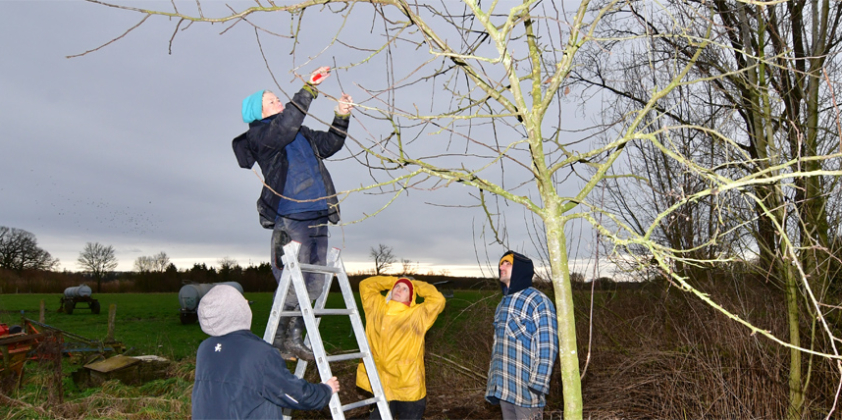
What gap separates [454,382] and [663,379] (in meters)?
3.03

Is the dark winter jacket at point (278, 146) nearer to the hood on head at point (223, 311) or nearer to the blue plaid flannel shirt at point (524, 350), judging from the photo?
the hood on head at point (223, 311)

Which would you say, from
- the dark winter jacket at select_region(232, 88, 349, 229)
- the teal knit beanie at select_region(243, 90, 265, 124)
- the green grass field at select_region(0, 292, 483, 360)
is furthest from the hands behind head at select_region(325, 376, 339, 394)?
the green grass field at select_region(0, 292, 483, 360)


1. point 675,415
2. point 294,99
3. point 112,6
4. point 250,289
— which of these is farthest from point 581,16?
point 250,289

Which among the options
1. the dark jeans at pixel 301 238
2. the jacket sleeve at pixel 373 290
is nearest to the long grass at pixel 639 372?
the jacket sleeve at pixel 373 290

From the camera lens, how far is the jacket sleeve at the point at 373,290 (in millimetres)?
4586

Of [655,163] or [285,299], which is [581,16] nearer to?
[285,299]

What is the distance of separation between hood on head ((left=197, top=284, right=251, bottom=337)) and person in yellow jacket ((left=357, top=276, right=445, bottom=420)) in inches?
69.9

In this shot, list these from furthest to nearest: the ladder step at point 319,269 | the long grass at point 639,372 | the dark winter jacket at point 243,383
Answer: the long grass at point 639,372 → the ladder step at point 319,269 → the dark winter jacket at point 243,383

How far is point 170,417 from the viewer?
6891 mm

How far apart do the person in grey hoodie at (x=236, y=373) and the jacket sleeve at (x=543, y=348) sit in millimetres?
1595

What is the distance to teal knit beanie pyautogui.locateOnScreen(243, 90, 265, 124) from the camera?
3.62m

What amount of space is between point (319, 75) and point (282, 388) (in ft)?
5.89

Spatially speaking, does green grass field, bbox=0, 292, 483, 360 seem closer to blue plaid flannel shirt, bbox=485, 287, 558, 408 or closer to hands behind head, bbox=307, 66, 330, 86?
blue plaid flannel shirt, bbox=485, 287, 558, 408

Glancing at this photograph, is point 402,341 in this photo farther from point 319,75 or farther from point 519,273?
point 319,75
